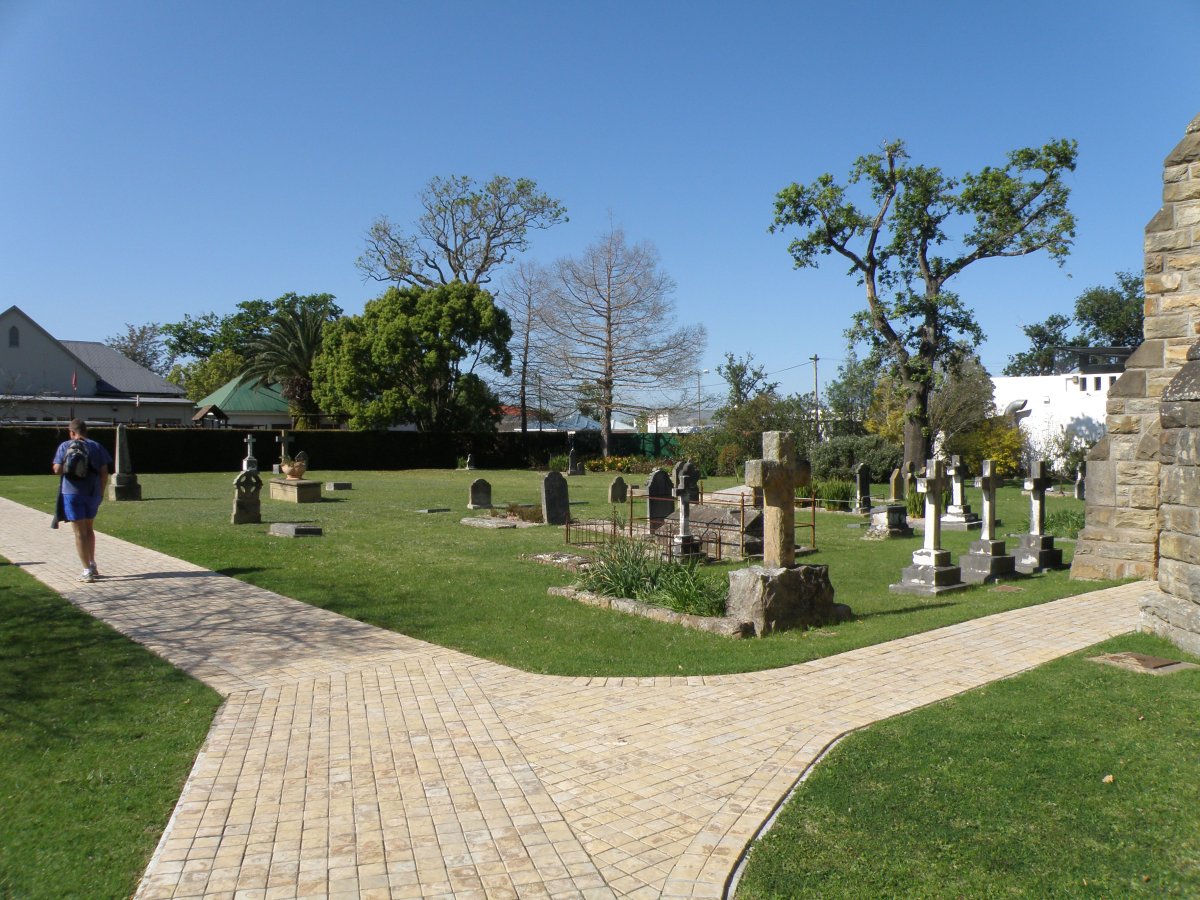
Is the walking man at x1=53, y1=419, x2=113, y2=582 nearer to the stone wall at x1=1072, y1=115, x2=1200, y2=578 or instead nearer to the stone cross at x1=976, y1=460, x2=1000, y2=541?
the stone cross at x1=976, y1=460, x2=1000, y2=541

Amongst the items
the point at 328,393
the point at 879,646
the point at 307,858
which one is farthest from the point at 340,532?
the point at 328,393

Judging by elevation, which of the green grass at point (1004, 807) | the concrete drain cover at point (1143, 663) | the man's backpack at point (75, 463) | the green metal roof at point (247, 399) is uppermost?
the green metal roof at point (247, 399)

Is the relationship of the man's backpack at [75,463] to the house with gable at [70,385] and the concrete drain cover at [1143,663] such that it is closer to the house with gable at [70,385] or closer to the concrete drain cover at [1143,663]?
the concrete drain cover at [1143,663]

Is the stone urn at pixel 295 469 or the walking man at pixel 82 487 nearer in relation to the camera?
the walking man at pixel 82 487

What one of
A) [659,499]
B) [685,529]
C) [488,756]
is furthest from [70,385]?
[488,756]

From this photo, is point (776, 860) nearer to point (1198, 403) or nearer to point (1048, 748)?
point (1048, 748)

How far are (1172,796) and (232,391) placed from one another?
181 feet

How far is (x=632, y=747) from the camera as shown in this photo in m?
5.15

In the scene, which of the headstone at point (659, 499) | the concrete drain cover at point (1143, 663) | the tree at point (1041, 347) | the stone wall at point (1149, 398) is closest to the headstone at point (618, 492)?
the headstone at point (659, 499)

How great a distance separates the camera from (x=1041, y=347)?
74.7 m

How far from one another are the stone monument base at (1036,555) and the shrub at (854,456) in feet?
66.3

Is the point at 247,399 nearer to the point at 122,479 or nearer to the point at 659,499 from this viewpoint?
the point at 122,479

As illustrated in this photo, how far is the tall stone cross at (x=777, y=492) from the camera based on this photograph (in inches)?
331

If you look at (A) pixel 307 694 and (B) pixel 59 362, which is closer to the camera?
(A) pixel 307 694
